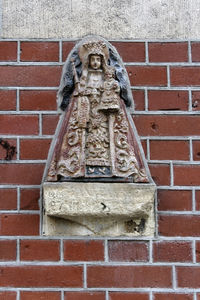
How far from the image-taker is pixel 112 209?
197 cm

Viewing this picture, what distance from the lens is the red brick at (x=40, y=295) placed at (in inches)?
77.2

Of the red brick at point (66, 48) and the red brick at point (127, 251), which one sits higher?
the red brick at point (66, 48)

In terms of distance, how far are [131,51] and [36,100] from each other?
0.41 metres

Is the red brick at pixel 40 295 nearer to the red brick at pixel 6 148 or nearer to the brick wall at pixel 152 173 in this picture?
the brick wall at pixel 152 173

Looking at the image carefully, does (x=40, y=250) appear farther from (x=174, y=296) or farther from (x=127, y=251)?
(x=174, y=296)

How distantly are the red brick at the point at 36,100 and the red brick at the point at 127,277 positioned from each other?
2.06 feet

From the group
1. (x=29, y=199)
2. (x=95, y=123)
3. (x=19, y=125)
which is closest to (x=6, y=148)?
(x=19, y=125)

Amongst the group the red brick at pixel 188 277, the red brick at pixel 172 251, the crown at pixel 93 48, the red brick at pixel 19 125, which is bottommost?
the red brick at pixel 188 277

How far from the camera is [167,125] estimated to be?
2.09 m

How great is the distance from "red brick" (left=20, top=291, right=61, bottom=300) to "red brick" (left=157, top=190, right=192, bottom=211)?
494 mm

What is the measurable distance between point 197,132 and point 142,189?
1.06 feet

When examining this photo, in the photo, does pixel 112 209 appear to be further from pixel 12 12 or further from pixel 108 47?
pixel 12 12

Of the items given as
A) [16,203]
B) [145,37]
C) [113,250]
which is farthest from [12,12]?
[113,250]

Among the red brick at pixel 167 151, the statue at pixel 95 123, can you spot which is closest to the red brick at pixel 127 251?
the statue at pixel 95 123
